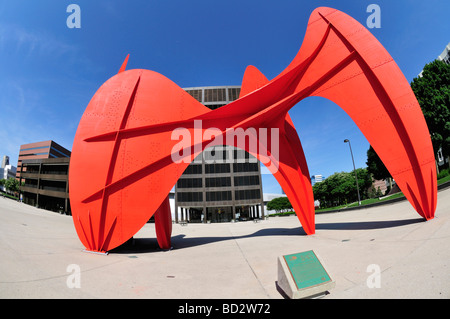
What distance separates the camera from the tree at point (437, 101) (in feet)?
71.7

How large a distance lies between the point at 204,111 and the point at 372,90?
8000 mm

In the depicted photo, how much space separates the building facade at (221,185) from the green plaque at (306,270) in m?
39.4

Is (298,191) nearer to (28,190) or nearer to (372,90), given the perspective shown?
(372,90)

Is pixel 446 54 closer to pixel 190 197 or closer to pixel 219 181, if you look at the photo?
pixel 219 181

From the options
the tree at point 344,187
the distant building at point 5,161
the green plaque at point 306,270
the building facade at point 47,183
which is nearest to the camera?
the green plaque at point 306,270

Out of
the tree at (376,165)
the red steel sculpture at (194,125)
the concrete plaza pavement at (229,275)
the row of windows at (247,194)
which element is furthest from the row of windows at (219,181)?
the concrete plaza pavement at (229,275)

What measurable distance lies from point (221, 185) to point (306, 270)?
40585mm

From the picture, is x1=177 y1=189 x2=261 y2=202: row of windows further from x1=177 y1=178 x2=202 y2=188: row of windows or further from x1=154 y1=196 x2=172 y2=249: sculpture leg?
x1=154 y1=196 x2=172 y2=249: sculpture leg

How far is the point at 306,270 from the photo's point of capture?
3418mm

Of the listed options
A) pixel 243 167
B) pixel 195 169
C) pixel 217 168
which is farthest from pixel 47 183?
pixel 243 167

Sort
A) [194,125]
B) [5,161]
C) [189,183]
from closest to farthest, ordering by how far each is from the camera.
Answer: [194,125], [189,183], [5,161]

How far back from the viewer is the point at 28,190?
147 feet

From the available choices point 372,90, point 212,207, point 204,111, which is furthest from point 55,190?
point 372,90

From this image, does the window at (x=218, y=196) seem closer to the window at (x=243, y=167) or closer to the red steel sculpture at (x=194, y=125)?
the window at (x=243, y=167)
